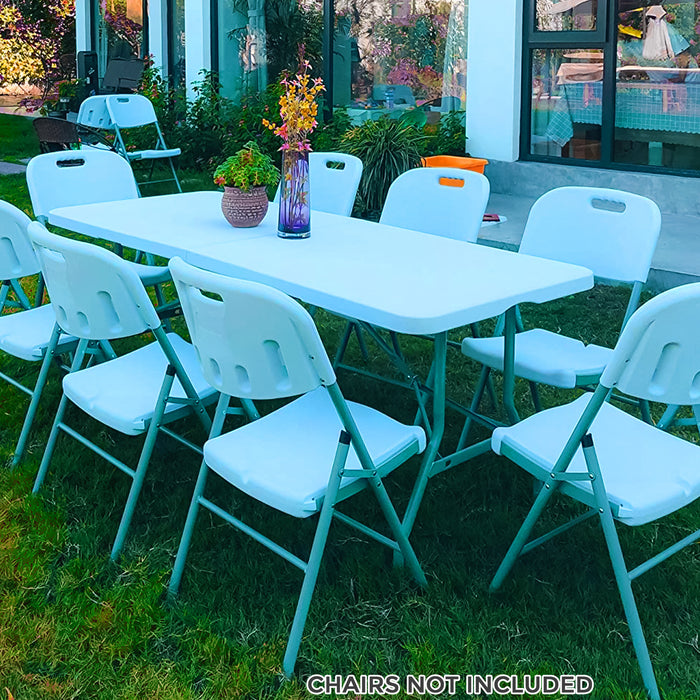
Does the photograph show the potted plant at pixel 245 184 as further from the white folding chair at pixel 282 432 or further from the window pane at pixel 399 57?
the window pane at pixel 399 57

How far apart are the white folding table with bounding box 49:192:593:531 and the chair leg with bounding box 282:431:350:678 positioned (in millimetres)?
333

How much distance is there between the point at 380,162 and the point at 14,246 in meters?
3.77

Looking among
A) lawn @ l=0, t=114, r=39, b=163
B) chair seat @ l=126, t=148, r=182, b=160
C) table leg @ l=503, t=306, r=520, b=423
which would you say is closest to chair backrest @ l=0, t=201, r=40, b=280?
table leg @ l=503, t=306, r=520, b=423

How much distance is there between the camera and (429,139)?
7.49 metres

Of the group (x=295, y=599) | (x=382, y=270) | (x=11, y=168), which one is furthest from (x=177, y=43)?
(x=295, y=599)

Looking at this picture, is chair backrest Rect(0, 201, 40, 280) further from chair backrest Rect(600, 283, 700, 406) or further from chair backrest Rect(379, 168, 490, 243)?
chair backrest Rect(600, 283, 700, 406)

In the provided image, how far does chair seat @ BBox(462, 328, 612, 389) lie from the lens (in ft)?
9.50

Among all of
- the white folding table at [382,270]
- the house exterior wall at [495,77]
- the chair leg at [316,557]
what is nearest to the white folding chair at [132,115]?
the house exterior wall at [495,77]

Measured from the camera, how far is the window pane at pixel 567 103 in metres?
6.93

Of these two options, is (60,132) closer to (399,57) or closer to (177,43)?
(399,57)

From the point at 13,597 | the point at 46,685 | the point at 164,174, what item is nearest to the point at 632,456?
the point at 46,685

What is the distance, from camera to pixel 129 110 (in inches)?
312

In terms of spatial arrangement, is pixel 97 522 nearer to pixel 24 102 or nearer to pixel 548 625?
pixel 548 625

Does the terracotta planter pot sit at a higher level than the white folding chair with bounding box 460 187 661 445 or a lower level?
higher
